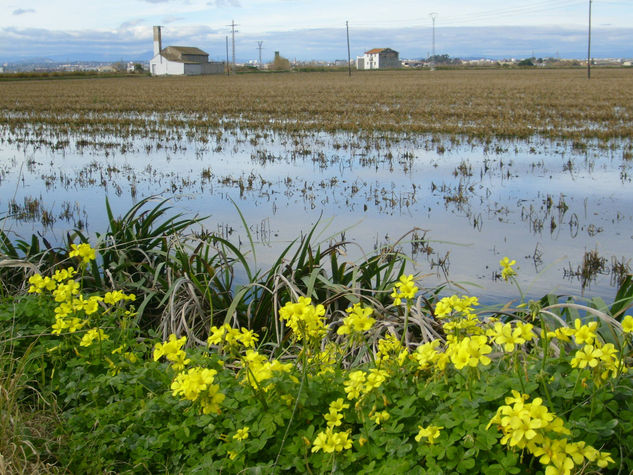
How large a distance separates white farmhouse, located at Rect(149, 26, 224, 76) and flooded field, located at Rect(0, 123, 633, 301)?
79117mm

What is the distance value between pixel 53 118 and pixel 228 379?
70.8 ft

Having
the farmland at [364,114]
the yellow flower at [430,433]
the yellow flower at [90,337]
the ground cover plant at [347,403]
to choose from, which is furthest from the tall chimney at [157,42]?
the yellow flower at [430,433]

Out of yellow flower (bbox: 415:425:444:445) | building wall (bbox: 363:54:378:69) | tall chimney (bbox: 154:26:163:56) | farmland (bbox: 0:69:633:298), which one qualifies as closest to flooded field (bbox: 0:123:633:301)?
farmland (bbox: 0:69:633:298)

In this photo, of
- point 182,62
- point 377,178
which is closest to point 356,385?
point 377,178

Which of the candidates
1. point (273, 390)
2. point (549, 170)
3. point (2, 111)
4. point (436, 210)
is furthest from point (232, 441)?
point (2, 111)

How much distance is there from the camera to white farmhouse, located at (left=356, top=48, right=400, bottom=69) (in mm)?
134375

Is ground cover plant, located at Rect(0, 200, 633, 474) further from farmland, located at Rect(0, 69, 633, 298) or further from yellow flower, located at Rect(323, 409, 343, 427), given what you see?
farmland, located at Rect(0, 69, 633, 298)

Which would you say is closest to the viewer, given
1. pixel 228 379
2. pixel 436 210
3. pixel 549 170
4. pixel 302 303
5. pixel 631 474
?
pixel 631 474

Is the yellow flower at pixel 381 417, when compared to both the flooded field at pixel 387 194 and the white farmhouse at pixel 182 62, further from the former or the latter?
the white farmhouse at pixel 182 62

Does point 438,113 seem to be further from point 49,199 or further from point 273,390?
point 273,390

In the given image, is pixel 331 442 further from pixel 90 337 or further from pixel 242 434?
pixel 90 337

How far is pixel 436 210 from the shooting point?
8.80m

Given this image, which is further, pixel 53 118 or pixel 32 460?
pixel 53 118

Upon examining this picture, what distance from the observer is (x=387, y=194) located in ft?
32.0
